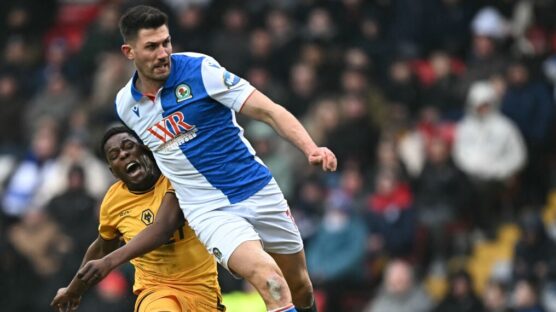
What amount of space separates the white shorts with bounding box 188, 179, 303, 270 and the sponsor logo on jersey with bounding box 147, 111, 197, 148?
482 millimetres

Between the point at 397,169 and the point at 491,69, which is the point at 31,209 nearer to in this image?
the point at 397,169

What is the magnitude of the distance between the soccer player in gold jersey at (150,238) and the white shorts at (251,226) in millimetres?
252

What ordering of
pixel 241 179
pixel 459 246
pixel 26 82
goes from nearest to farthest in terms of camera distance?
pixel 241 179, pixel 459 246, pixel 26 82

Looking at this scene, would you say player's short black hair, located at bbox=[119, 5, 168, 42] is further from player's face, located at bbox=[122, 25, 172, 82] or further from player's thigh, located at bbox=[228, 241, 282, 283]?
player's thigh, located at bbox=[228, 241, 282, 283]

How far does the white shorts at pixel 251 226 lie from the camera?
27.2ft

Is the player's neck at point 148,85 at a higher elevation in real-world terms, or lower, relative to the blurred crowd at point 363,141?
higher

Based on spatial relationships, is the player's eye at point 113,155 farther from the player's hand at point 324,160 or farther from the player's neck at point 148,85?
the player's hand at point 324,160

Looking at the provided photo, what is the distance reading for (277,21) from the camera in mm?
17312

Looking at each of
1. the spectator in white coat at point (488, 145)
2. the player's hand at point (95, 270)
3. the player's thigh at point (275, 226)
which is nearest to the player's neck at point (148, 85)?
the player's thigh at point (275, 226)

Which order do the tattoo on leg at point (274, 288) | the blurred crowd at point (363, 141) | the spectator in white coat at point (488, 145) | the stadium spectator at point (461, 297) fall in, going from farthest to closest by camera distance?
the spectator in white coat at point (488, 145) < the blurred crowd at point (363, 141) < the stadium spectator at point (461, 297) < the tattoo on leg at point (274, 288)

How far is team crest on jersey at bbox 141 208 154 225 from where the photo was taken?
8.65 metres

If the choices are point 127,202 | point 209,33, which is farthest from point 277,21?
point 127,202

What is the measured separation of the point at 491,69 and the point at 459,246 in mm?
2169

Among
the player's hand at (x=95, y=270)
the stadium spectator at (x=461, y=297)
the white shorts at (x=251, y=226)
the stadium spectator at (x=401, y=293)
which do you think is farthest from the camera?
the stadium spectator at (x=401, y=293)
